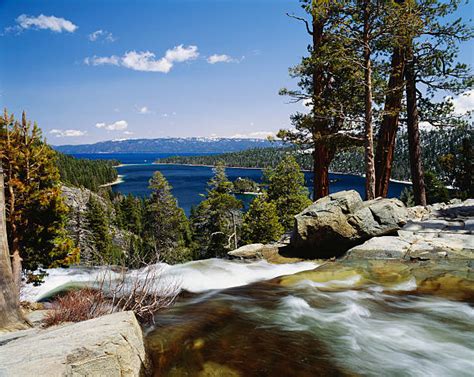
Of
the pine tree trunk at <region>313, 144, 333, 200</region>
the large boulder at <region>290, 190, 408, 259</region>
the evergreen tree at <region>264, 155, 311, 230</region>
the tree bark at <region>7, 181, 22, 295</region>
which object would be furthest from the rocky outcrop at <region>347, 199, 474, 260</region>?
the evergreen tree at <region>264, 155, 311, 230</region>

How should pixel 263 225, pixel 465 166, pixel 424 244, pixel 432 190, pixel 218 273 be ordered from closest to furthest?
pixel 424 244 → pixel 218 273 → pixel 263 225 → pixel 465 166 → pixel 432 190

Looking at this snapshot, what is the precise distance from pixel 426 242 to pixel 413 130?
7871mm

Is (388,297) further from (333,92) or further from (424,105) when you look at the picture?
(424,105)

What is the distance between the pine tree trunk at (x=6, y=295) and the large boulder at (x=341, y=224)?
8755mm

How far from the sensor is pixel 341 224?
11039 mm

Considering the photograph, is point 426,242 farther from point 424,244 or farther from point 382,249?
point 382,249

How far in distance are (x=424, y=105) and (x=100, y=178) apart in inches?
6792

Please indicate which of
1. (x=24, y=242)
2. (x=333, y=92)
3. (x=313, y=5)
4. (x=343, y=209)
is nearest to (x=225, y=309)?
(x=343, y=209)

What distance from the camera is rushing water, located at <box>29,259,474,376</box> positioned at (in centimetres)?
488

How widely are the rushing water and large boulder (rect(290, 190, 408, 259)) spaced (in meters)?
2.53

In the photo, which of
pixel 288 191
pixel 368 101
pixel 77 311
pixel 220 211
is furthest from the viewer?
pixel 220 211

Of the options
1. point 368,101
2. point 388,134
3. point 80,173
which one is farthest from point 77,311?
point 80,173

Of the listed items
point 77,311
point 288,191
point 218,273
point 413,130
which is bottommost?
point 218,273

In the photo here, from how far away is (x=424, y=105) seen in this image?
1545 centimetres
